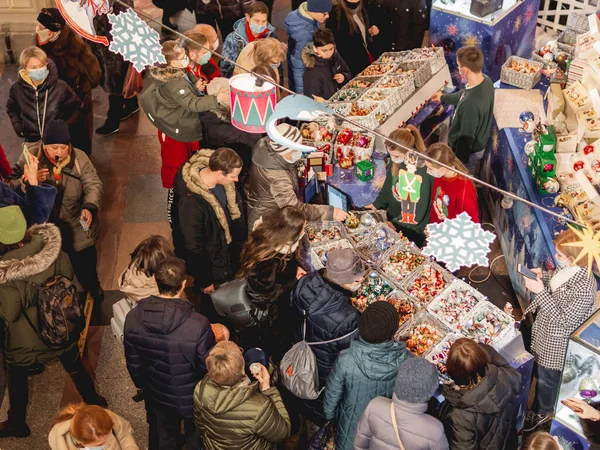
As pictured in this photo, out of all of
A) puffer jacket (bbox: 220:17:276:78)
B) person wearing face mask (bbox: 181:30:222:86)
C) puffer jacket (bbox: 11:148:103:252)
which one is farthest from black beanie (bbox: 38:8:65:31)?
puffer jacket (bbox: 11:148:103:252)

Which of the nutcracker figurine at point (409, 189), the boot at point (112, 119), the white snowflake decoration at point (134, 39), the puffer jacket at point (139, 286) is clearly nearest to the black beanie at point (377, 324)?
the puffer jacket at point (139, 286)

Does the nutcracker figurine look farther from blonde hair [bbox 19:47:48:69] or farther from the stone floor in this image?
blonde hair [bbox 19:47:48:69]

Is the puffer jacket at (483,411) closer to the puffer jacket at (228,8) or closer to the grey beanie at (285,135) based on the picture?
the grey beanie at (285,135)

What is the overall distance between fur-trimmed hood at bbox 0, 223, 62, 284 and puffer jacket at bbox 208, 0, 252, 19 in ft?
17.2

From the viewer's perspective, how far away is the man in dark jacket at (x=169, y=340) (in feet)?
15.5

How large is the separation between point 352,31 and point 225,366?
5.48 meters

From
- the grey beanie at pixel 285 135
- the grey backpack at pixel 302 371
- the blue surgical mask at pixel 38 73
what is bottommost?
the grey backpack at pixel 302 371

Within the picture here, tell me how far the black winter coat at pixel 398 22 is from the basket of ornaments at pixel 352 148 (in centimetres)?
269

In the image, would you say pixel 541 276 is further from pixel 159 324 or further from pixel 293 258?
pixel 159 324

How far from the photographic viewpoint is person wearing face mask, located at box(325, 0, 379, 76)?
28.0 ft

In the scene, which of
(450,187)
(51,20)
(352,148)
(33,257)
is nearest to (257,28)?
(352,148)

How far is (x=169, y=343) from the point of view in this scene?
15.5 feet

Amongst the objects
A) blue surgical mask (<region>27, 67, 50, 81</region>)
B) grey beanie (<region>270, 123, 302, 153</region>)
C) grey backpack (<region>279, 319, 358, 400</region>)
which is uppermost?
grey beanie (<region>270, 123, 302, 153</region>)

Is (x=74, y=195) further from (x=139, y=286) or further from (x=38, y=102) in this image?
(x=139, y=286)
